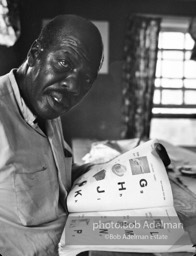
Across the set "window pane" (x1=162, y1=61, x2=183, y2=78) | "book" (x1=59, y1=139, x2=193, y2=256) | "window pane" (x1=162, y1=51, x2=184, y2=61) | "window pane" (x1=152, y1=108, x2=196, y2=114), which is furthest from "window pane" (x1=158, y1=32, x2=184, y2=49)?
"book" (x1=59, y1=139, x2=193, y2=256)

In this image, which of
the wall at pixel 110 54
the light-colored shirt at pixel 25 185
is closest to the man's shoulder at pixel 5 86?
the light-colored shirt at pixel 25 185

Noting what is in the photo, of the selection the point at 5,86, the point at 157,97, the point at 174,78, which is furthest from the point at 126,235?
the point at 174,78

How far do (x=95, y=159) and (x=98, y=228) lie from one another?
1.18 m

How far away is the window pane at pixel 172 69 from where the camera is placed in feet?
22.0

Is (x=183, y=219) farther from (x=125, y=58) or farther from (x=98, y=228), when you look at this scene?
(x=125, y=58)

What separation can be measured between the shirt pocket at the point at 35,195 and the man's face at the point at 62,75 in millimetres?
197

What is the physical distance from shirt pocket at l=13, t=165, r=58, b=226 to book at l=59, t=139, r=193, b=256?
7cm

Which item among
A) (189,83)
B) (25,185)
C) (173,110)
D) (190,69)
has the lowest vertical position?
(173,110)

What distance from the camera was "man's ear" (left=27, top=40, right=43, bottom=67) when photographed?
98 centimetres

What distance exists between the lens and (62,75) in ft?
3.12

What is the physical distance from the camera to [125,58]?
19.3 ft

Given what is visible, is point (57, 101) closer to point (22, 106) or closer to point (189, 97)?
point (22, 106)

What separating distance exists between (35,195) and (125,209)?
0.29 m

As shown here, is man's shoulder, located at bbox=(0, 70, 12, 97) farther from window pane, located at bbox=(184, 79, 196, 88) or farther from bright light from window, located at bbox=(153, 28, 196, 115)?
window pane, located at bbox=(184, 79, 196, 88)
